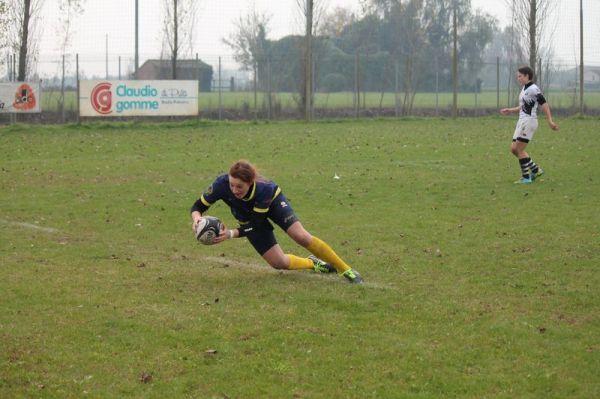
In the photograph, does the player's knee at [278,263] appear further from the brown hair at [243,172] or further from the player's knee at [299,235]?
the brown hair at [243,172]

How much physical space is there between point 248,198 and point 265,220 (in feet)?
1.17

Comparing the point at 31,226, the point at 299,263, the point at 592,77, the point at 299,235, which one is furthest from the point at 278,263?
the point at 592,77

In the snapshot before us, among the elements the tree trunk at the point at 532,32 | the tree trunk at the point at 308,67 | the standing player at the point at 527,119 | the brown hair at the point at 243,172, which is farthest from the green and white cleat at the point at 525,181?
the tree trunk at the point at 532,32

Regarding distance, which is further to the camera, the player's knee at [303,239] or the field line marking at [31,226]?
the field line marking at [31,226]

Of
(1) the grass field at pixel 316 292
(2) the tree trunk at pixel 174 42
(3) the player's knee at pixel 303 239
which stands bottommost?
(1) the grass field at pixel 316 292

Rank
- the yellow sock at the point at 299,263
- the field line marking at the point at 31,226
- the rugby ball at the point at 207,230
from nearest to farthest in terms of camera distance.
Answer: the rugby ball at the point at 207,230, the yellow sock at the point at 299,263, the field line marking at the point at 31,226

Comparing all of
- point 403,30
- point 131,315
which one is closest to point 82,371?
point 131,315

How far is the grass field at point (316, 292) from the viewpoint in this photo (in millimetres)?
6145

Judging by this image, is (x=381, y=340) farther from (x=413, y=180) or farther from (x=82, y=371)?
(x=413, y=180)

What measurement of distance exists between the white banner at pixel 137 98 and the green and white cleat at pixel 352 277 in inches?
992

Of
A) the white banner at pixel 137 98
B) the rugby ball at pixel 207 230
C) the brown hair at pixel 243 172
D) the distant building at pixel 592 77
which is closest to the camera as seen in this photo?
the brown hair at pixel 243 172

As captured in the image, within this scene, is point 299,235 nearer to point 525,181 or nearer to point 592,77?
point 525,181

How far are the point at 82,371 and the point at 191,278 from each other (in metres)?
2.94

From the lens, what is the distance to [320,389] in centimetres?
591
